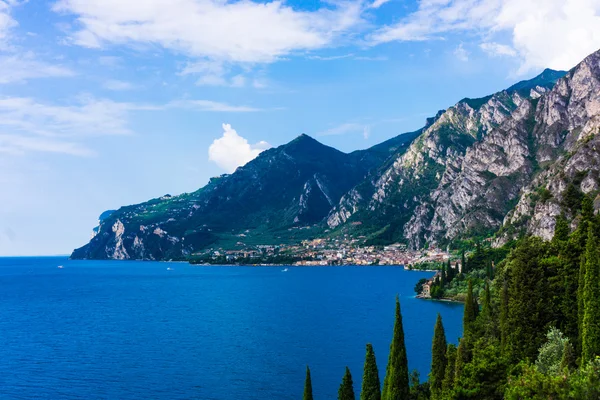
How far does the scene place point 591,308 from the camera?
115 ft

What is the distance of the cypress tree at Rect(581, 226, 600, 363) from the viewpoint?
33.8 metres

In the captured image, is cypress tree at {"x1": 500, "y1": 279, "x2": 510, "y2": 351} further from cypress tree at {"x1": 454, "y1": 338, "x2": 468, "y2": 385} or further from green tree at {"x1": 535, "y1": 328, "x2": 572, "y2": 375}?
green tree at {"x1": 535, "y1": 328, "x2": 572, "y2": 375}

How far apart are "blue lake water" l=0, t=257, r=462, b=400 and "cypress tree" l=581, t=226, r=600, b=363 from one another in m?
34.8

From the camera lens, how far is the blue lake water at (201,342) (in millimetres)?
69000

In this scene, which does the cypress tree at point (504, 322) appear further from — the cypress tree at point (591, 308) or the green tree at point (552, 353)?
the cypress tree at point (591, 308)

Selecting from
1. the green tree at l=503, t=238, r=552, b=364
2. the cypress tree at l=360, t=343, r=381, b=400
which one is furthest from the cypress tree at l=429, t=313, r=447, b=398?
the cypress tree at l=360, t=343, r=381, b=400

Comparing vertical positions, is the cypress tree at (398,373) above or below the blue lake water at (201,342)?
above

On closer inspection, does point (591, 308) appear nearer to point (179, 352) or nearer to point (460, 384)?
point (460, 384)

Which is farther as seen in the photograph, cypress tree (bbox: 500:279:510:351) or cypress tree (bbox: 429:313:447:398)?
cypress tree (bbox: 429:313:447:398)

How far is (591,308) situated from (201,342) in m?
73.3

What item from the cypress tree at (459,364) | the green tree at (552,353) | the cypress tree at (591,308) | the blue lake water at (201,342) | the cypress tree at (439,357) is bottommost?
the blue lake water at (201,342)

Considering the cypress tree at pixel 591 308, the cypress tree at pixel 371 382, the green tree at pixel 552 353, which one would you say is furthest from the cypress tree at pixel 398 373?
the cypress tree at pixel 591 308

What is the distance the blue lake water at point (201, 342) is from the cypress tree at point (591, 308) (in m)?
34.8

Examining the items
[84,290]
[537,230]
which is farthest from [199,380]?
[84,290]
